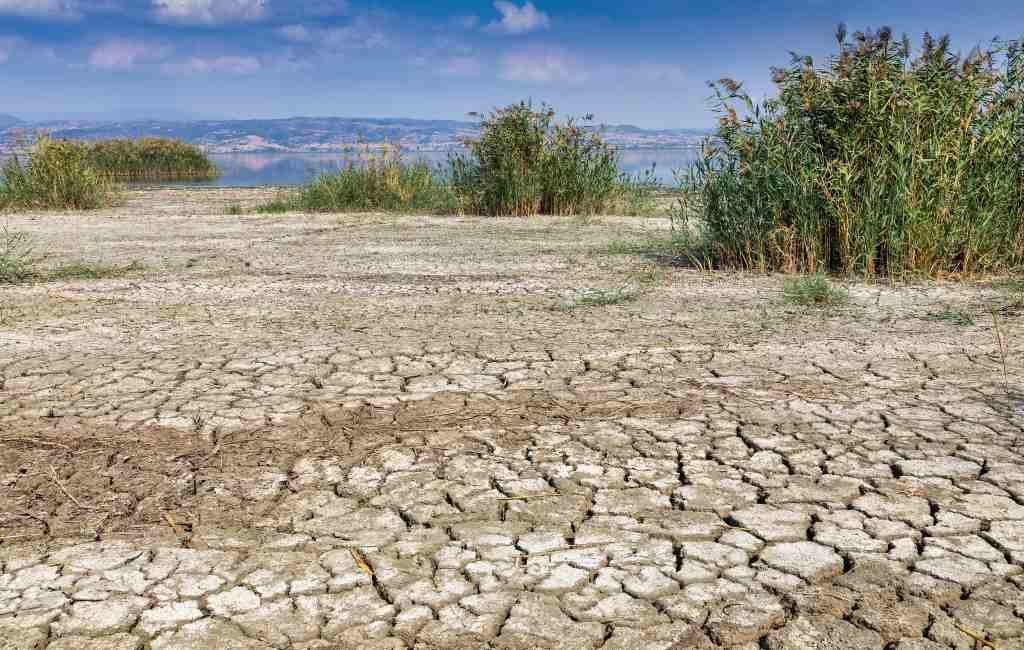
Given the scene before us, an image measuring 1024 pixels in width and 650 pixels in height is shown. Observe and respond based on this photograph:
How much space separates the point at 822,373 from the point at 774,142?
10.4ft

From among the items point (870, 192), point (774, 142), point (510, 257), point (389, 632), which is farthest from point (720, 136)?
point (389, 632)

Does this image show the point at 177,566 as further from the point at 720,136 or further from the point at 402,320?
the point at 720,136

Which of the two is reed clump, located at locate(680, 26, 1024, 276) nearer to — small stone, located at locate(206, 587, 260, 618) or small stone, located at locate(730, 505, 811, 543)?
small stone, located at locate(730, 505, 811, 543)

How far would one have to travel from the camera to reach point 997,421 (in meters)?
3.40

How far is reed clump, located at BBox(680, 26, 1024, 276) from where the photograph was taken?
629 centimetres

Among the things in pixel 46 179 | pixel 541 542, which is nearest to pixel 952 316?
pixel 541 542

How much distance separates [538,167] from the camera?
39.4 ft

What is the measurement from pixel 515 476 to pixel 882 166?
14.6 ft

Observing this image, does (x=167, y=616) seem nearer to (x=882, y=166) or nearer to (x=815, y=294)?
(x=815, y=294)

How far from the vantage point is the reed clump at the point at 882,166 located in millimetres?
6293

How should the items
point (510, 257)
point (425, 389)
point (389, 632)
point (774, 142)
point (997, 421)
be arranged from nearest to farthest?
point (389, 632)
point (997, 421)
point (425, 389)
point (774, 142)
point (510, 257)

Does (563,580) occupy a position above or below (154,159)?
below

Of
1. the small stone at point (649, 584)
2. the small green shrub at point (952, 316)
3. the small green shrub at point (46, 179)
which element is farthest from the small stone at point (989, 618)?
the small green shrub at point (46, 179)

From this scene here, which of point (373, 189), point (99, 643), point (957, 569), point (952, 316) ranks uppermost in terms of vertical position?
point (373, 189)
